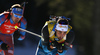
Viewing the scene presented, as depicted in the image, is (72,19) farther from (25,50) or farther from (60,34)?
(25,50)

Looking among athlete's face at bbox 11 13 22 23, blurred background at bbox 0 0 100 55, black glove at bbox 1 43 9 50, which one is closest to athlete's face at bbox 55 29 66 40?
blurred background at bbox 0 0 100 55

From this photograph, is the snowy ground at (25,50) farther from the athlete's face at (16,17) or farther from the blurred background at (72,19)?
the athlete's face at (16,17)

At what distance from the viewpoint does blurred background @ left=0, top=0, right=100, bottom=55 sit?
1.99 metres

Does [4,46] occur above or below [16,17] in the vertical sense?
below

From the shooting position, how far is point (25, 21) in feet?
6.45

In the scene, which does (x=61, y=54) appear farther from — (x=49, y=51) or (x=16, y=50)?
(x=16, y=50)

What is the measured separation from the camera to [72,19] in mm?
2201

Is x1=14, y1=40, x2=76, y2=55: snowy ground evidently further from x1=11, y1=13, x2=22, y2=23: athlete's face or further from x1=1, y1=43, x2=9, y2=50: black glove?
x1=11, y1=13, x2=22, y2=23: athlete's face

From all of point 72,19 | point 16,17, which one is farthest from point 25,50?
point 72,19

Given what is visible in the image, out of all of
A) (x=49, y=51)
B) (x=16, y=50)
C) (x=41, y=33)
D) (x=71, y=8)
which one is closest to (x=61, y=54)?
(x=49, y=51)

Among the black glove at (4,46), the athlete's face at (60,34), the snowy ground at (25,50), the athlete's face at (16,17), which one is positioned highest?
the athlete's face at (16,17)

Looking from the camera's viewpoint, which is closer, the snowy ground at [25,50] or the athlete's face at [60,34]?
the athlete's face at [60,34]

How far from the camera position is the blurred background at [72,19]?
1.99m

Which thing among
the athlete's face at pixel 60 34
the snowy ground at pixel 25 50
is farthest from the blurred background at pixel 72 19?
the athlete's face at pixel 60 34
